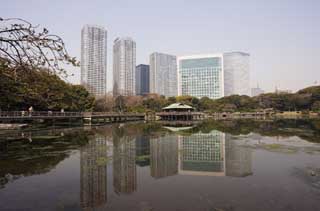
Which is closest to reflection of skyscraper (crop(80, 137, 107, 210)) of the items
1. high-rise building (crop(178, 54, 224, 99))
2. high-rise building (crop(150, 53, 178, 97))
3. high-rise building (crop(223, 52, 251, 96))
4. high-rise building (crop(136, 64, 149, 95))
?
high-rise building (crop(178, 54, 224, 99))

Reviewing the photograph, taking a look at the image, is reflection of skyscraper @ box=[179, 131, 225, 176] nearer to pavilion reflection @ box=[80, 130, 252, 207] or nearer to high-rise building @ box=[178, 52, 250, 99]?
pavilion reflection @ box=[80, 130, 252, 207]

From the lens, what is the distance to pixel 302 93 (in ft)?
209

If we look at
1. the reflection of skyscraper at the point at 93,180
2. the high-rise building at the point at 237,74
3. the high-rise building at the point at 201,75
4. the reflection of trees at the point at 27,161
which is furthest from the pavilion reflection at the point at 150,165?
the high-rise building at the point at 237,74

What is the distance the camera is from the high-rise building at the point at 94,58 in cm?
6675

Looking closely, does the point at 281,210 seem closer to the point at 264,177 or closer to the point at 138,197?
the point at 264,177

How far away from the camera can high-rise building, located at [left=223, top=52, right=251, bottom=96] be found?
116125 millimetres

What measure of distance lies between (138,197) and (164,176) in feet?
7.09

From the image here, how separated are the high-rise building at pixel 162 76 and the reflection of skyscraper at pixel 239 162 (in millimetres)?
103238

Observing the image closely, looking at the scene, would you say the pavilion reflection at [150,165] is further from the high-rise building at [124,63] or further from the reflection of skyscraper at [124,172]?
the high-rise building at [124,63]

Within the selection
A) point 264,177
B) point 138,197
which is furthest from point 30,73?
point 264,177

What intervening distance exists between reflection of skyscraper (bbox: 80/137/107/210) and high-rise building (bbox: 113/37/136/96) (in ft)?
227

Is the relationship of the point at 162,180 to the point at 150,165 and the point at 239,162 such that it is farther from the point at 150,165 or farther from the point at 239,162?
the point at 239,162

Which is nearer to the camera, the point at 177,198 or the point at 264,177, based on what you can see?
the point at 177,198

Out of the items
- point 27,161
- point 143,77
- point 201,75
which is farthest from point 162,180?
point 143,77
